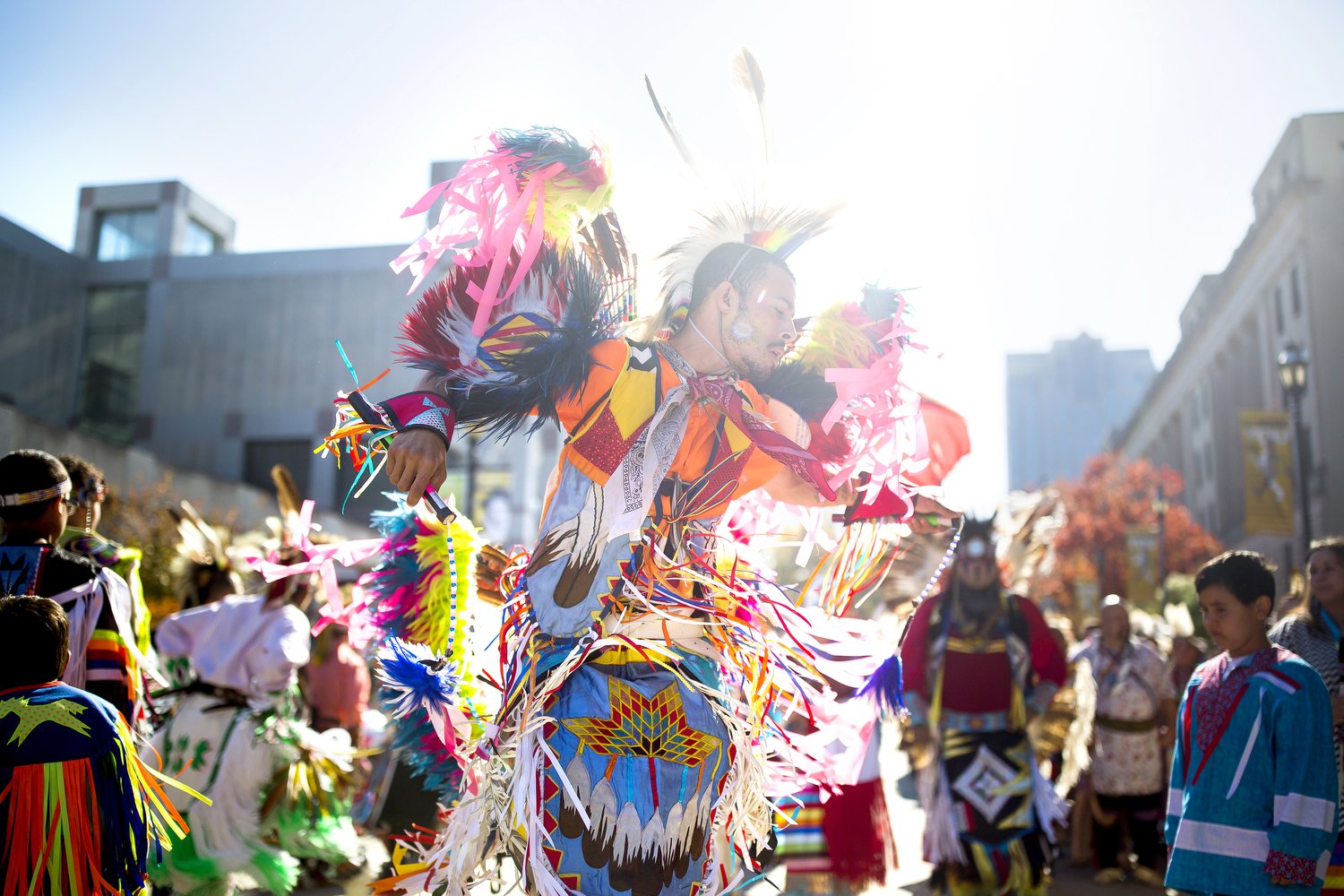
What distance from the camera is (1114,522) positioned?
3794 cm

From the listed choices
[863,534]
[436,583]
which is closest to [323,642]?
[436,583]

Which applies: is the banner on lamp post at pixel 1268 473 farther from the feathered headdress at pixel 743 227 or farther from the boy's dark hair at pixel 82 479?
the boy's dark hair at pixel 82 479

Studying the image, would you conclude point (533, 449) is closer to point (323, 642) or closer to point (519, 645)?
point (323, 642)

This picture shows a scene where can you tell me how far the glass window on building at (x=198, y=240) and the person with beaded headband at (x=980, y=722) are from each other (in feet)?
86.2

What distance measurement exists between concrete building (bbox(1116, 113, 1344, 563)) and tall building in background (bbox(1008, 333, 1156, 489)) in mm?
92359

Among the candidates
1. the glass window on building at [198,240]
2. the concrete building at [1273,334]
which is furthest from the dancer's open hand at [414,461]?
the glass window on building at [198,240]

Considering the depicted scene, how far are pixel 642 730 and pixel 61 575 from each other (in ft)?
7.72

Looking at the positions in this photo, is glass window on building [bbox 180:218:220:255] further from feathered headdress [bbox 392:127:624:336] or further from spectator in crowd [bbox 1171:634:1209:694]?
feathered headdress [bbox 392:127:624:336]

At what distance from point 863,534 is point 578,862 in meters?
1.23

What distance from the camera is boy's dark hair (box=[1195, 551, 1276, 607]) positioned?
365 centimetres

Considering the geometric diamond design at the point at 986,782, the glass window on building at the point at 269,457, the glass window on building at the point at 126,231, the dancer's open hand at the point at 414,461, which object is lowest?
A: the geometric diamond design at the point at 986,782

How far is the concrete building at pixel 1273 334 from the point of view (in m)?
26.8

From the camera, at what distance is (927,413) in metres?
3.90

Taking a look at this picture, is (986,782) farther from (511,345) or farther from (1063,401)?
(1063,401)
